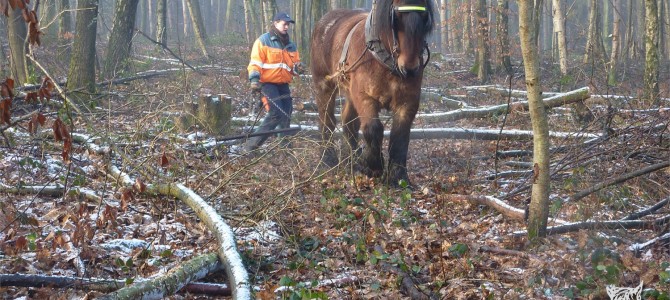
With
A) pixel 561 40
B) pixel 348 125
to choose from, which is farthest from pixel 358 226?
pixel 561 40

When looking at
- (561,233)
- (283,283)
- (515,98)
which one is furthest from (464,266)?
(515,98)

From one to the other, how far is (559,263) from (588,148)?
2550 mm

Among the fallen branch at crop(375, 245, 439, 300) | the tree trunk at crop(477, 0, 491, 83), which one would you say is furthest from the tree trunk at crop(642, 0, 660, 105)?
the fallen branch at crop(375, 245, 439, 300)

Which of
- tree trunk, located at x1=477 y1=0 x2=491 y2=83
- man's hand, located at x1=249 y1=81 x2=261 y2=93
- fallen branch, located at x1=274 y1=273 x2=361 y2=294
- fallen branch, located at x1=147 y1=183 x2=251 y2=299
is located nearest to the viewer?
fallen branch, located at x1=147 y1=183 x2=251 y2=299

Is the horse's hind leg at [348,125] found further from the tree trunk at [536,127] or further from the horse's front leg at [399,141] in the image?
the tree trunk at [536,127]

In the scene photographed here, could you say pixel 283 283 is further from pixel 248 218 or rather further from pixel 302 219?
pixel 302 219

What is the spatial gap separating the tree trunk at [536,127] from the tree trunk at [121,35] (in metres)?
10.6

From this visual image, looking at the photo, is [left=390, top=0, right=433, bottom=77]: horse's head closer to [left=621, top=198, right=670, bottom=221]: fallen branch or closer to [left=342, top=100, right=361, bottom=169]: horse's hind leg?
[left=342, top=100, right=361, bottom=169]: horse's hind leg

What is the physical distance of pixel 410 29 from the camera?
258 inches

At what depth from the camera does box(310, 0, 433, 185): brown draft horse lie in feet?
21.8

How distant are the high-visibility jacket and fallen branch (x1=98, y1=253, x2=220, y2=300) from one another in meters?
5.08

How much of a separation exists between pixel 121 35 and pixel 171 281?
36.2ft

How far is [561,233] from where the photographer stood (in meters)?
4.83

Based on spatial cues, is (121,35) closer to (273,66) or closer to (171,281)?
(273,66)
